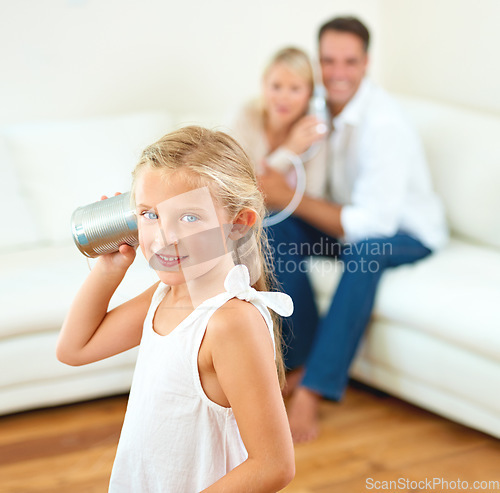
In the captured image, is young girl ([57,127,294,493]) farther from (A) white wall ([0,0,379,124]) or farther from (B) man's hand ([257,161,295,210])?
(A) white wall ([0,0,379,124])

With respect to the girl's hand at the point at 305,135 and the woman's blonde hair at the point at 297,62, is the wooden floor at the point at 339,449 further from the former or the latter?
the woman's blonde hair at the point at 297,62

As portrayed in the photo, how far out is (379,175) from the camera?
1.98 metres

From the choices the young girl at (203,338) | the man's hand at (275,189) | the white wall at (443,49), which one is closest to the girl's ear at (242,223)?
the young girl at (203,338)

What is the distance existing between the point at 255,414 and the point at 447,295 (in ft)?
3.80

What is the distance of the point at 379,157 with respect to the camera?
198cm

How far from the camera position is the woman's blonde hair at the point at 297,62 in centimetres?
198

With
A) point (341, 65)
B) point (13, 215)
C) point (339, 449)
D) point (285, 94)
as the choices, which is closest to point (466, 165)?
point (341, 65)

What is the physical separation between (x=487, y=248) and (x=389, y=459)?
0.76m

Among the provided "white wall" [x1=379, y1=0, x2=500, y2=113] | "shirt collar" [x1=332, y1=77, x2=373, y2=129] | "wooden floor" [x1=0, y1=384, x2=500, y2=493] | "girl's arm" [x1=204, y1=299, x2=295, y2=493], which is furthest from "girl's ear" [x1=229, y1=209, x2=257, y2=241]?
"white wall" [x1=379, y1=0, x2=500, y2=113]

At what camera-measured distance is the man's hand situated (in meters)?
1.90

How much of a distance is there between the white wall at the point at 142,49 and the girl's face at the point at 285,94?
54 centimetres

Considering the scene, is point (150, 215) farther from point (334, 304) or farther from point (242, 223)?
point (334, 304)

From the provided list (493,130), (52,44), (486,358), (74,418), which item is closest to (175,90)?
(52,44)

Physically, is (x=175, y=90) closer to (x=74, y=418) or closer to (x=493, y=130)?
(x=493, y=130)
